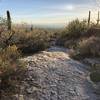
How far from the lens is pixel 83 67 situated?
9.91m

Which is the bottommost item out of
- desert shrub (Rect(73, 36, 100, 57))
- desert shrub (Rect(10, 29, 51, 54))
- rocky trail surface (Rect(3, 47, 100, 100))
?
rocky trail surface (Rect(3, 47, 100, 100))

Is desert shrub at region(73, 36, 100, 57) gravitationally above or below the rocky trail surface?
above

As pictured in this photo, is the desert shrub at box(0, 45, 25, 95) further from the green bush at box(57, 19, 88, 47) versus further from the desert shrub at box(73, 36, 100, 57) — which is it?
the green bush at box(57, 19, 88, 47)

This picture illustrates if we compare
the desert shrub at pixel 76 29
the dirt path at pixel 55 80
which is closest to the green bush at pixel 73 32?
the desert shrub at pixel 76 29

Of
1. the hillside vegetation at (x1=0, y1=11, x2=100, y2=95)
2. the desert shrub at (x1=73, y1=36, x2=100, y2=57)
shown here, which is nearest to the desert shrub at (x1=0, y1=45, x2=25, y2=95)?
the hillside vegetation at (x1=0, y1=11, x2=100, y2=95)

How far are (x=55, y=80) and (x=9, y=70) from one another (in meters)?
1.44

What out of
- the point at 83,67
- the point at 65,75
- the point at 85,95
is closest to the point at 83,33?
the point at 83,67

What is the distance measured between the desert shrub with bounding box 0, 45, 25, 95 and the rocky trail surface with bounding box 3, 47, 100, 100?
277 millimetres

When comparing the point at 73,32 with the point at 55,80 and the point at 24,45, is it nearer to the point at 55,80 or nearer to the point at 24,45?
the point at 24,45

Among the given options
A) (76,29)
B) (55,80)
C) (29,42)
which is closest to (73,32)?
(76,29)

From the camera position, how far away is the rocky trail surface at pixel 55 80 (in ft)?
25.3

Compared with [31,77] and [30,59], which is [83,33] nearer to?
[30,59]

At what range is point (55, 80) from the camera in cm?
846

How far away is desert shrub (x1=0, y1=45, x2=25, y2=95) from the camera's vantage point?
25.1ft
